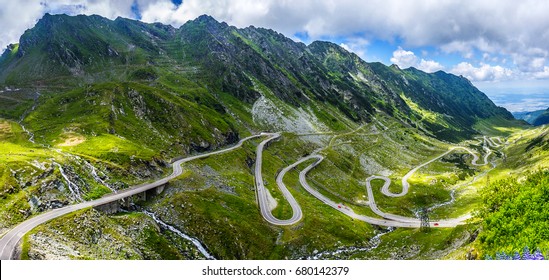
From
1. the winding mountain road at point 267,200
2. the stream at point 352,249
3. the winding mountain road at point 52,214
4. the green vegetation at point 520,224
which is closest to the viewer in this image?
the green vegetation at point 520,224

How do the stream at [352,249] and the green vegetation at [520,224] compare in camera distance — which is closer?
the green vegetation at [520,224]

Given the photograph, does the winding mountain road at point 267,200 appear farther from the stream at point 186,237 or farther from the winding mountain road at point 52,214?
the winding mountain road at point 52,214

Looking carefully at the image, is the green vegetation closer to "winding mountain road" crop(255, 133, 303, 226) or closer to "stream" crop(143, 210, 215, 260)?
"stream" crop(143, 210, 215, 260)

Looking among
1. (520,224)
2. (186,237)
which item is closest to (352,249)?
(186,237)

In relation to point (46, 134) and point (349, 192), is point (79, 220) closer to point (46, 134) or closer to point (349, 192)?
point (46, 134)

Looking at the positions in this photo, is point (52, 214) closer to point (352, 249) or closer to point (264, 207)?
point (264, 207)

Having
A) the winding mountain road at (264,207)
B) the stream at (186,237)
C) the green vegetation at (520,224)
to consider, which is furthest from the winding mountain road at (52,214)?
the green vegetation at (520,224)

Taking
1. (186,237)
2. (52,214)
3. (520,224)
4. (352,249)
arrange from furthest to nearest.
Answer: (352,249) < (186,237) < (52,214) < (520,224)

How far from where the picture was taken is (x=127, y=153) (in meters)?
120

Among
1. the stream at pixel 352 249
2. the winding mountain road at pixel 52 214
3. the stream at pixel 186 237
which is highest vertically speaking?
the winding mountain road at pixel 52 214

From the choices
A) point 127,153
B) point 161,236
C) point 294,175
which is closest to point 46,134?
point 127,153

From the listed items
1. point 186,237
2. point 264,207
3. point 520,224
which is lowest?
point 186,237

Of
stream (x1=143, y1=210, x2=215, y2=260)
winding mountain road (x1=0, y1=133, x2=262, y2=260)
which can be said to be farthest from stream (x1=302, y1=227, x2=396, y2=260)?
winding mountain road (x1=0, y1=133, x2=262, y2=260)

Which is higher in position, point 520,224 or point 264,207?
point 520,224
